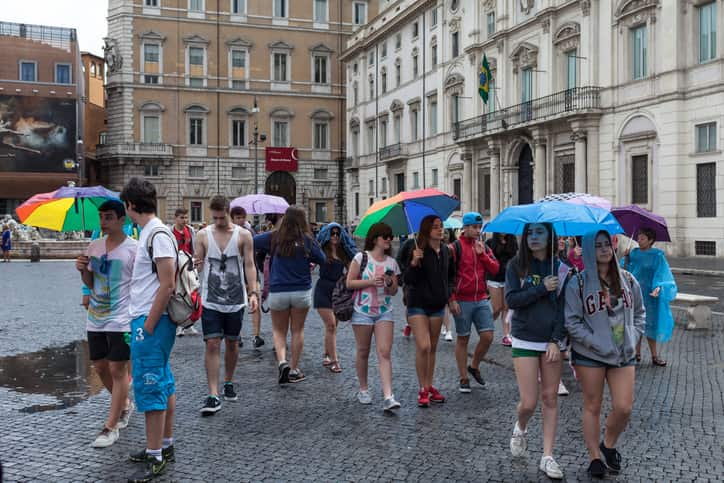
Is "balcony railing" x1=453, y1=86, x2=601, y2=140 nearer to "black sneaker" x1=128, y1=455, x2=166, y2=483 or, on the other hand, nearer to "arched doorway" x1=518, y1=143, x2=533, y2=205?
"arched doorway" x1=518, y1=143, x2=533, y2=205

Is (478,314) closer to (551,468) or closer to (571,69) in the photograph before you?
(551,468)

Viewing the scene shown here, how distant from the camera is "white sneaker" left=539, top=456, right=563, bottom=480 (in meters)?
4.75

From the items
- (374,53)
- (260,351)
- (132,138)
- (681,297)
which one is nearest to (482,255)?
(260,351)

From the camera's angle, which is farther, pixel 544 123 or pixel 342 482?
pixel 544 123

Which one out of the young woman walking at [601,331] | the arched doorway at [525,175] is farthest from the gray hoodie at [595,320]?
the arched doorway at [525,175]

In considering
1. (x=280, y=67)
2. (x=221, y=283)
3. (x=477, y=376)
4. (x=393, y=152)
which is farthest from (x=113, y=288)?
(x=280, y=67)

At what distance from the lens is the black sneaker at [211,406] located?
6371mm

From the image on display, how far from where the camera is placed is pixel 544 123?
33000 millimetres

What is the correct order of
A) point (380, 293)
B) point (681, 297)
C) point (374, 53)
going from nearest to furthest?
point (380, 293), point (681, 297), point (374, 53)

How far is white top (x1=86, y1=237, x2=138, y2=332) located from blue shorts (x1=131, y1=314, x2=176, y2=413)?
784 mm

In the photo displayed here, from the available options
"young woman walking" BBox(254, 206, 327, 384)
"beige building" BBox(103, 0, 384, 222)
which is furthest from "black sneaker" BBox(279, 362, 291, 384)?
"beige building" BBox(103, 0, 384, 222)

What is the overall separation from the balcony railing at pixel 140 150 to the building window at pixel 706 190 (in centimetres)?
3931

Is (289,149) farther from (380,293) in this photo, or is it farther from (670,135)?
(380,293)

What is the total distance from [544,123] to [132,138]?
33326 millimetres
